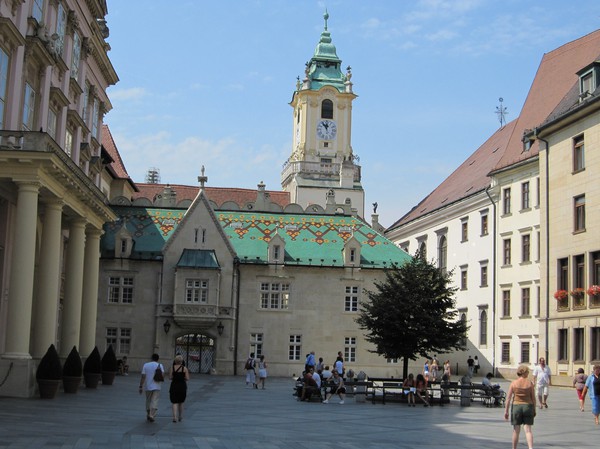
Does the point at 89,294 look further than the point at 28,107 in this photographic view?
Yes

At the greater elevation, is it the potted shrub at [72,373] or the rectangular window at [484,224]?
the rectangular window at [484,224]

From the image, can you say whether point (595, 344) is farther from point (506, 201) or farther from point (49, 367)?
point (49, 367)

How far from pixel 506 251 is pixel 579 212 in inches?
593

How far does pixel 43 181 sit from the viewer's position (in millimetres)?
27859

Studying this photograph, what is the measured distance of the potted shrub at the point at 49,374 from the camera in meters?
27.5

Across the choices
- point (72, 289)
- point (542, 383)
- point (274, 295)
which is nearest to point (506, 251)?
point (274, 295)

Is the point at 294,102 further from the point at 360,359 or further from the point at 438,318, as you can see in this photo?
the point at 438,318

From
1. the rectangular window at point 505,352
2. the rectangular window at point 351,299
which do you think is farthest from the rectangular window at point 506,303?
the rectangular window at point 351,299

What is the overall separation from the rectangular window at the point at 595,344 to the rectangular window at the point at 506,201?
18.3 m

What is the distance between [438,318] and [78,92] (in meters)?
18.6

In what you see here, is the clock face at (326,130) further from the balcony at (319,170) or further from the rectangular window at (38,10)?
the rectangular window at (38,10)

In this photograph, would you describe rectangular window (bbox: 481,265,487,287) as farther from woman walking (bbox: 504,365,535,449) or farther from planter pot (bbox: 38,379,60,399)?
woman walking (bbox: 504,365,535,449)

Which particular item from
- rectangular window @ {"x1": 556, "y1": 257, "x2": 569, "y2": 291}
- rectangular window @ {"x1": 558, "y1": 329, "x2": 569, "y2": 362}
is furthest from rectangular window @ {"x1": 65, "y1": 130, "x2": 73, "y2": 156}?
rectangular window @ {"x1": 558, "y1": 329, "x2": 569, "y2": 362}

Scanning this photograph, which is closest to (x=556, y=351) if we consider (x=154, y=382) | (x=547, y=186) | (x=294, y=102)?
(x=547, y=186)
